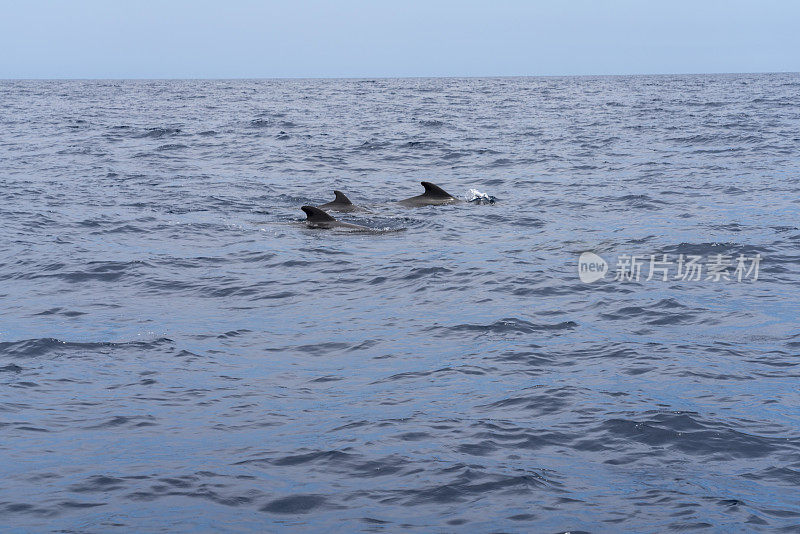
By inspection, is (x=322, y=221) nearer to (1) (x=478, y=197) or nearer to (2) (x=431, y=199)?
(2) (x=431, y=199)

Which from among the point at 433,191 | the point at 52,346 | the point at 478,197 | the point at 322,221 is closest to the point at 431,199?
the point at 433,191

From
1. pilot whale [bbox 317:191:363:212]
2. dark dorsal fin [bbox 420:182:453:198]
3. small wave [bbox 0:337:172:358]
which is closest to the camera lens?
small wave [bbox 0:337:172:358]

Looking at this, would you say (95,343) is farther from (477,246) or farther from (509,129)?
(509,129)

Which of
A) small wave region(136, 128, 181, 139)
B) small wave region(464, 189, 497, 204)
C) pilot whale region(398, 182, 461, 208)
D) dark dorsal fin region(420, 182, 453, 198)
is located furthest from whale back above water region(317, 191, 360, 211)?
small wave region(136, 128, 181, 139)

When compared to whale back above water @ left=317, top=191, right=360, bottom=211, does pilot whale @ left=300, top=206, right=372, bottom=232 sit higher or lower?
lower

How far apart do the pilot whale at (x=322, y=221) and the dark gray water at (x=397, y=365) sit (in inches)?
32.9

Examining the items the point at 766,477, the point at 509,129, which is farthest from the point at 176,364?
the point at 509,129

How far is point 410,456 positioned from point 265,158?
85.0 ft

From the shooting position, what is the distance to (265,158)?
32.7 meters

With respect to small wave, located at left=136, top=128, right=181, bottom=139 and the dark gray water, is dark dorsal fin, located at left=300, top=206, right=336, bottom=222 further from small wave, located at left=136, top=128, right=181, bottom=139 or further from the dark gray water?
small wave, located at left=136, top=128, right=181, bottom=139

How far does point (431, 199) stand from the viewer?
22156 millimetres

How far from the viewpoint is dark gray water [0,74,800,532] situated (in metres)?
7.13
